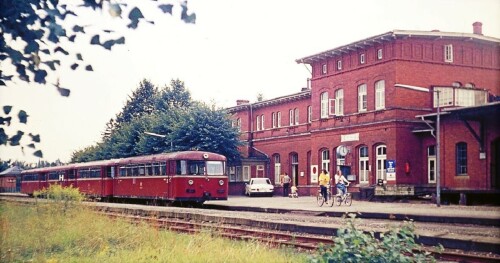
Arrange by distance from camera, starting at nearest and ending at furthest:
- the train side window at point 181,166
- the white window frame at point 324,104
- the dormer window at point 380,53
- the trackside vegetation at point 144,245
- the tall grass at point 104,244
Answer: the trackside vegetation at point 144,245 < the tall grass at point 104,244 < the train side window at point 181,166 < the dormer window at point 380,53 < the white window frame at point 324,104

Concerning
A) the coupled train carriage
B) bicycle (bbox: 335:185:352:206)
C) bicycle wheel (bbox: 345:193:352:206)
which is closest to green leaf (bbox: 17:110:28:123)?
bicycle (bbox: 335:185:352:206)

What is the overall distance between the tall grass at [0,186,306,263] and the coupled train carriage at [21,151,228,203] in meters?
10.5

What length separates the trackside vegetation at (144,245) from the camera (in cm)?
650

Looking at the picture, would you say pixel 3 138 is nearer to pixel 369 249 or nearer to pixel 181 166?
pixel 369 249

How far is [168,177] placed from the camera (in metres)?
29.9

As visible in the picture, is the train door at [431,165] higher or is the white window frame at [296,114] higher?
the white window frame at [296,114]

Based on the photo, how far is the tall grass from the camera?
9234 mm

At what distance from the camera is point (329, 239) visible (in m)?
13.9

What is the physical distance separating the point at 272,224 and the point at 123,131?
4372cm

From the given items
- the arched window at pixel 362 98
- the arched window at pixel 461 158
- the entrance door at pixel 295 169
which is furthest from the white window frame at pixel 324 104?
the arched window at pixel 461 158

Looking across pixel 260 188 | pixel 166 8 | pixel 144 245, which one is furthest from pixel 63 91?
pixel 260 188

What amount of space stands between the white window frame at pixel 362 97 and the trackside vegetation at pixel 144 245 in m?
22.5

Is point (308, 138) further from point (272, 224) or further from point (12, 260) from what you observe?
point (12, 260)

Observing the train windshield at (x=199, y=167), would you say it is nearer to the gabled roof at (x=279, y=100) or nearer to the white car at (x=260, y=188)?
the white car at (x=260, y=188)
